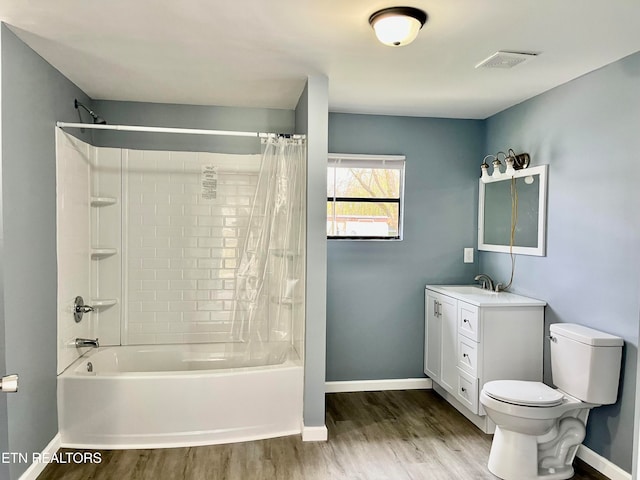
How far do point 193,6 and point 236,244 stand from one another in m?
2.04

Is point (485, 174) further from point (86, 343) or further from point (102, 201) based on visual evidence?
point (86, 343)

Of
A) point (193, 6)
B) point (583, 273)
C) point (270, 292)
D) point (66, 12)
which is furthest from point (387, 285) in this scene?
point (66, 12)

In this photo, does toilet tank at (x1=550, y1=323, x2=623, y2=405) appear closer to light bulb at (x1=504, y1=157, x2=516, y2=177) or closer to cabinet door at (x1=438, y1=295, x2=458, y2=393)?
cabinet door at (x1=438, y1=295, x2=458, y2=393)

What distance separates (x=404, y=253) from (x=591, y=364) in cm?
175

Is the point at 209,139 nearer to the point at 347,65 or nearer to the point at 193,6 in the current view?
the point at 347,65

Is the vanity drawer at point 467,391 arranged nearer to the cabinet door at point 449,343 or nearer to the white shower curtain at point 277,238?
the cabinet door at point 449,343

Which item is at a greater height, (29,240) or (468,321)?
(29,240)

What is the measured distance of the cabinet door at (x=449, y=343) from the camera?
3488 mm

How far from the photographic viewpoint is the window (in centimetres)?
389

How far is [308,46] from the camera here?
8.24 feet

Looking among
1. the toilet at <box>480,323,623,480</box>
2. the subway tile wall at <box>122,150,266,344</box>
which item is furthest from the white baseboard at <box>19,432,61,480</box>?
the toilet at <box>480,323,623,480</box>

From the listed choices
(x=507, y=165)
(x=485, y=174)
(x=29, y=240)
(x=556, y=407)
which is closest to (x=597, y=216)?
(x=507, y=165)

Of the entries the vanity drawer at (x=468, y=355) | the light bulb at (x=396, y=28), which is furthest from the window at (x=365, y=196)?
the light bulb at (x=396, y=28)

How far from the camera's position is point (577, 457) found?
289 cm
